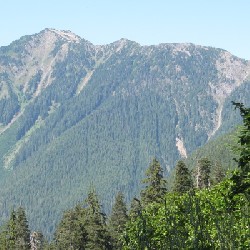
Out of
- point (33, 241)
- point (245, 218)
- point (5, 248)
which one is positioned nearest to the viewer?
point (245, 218)

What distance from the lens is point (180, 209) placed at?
29641mm

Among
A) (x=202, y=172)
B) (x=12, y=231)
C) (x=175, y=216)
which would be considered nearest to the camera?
(x=175, y=216)

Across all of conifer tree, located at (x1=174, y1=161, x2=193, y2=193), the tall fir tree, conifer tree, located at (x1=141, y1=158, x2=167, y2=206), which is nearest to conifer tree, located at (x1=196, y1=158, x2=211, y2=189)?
the tall fir tree

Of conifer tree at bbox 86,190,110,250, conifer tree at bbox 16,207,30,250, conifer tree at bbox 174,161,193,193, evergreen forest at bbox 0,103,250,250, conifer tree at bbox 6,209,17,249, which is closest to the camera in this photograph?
evergreen forest at bbox 0,103,250,250

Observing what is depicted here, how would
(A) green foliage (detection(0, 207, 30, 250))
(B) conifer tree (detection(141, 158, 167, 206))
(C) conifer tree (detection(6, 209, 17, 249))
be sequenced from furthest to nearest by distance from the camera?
(C) conifer tree (detection(6, 209, 17, 249)), (A) green foliage (detection(0, 207, 30, 250)), (B) conifer tree (detection(141, 158, 167, 206))

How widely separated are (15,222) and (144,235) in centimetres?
8899

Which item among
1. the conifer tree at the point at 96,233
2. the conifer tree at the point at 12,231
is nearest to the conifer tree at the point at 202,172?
the conifer tree at the point at 12,231

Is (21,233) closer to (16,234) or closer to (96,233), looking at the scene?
(16,234)

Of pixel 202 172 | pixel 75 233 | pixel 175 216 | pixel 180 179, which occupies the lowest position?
pixel 175 216

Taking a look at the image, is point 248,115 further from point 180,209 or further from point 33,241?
point 33,241

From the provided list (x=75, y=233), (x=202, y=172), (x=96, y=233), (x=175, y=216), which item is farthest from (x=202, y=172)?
(x=175, y=216)

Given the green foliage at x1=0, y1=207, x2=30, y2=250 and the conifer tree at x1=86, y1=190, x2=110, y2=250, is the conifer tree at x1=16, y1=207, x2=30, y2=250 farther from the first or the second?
the conifer tree at x1=86, y1=190, x2=110, y2=250

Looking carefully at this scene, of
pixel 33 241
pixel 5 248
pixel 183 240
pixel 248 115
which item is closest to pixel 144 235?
pixel 183 240

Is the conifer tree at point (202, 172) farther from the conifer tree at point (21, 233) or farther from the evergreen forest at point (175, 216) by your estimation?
the conifer tree at point (21, 233)
